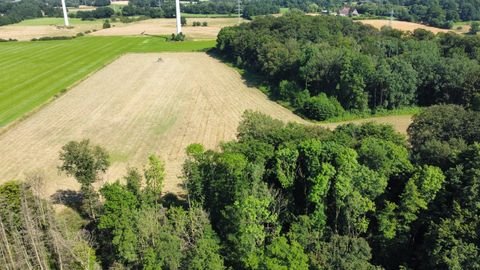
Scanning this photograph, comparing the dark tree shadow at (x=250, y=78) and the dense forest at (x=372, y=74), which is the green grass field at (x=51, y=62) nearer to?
the dark tree shadow at (x=250, y=78)

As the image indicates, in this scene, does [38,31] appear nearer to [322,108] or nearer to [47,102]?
[47,102]

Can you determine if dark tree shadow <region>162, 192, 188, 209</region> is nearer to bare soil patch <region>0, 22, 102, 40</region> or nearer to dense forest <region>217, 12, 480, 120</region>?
dense forest <region>217, 12, 480, 120</region>

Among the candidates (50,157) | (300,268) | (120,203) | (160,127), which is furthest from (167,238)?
(160,127)

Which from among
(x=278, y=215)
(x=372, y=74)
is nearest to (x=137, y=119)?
(x=372, y=74)

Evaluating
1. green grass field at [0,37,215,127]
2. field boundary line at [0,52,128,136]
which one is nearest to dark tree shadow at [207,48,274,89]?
green grass field at [0,37,215,127]

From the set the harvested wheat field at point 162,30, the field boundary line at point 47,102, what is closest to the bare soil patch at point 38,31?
the harvested wheat field at point 162,30

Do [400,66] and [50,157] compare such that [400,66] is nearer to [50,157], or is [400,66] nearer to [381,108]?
[381,108]
